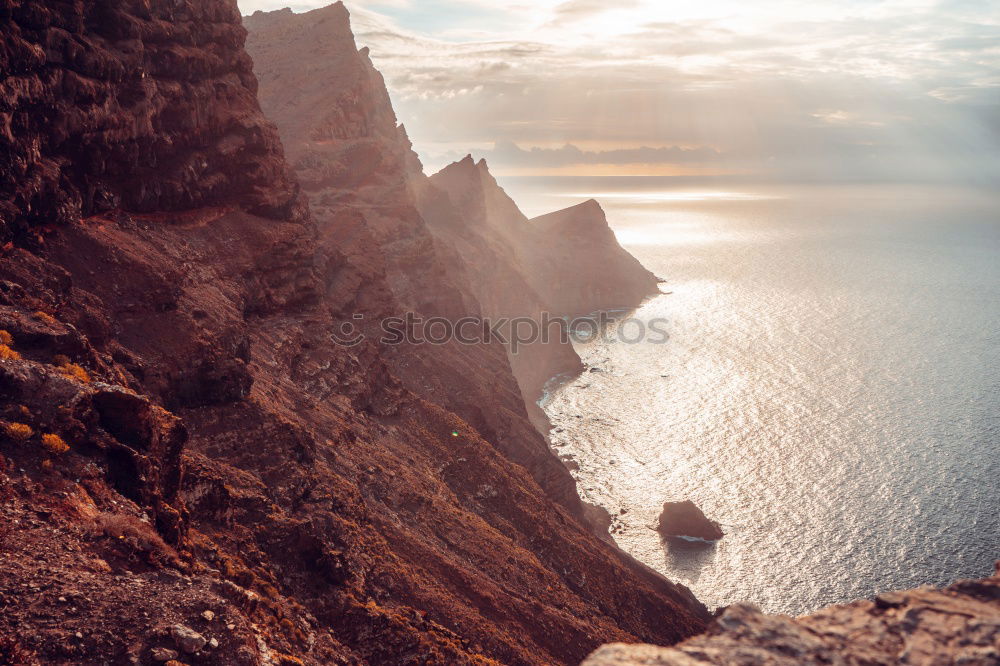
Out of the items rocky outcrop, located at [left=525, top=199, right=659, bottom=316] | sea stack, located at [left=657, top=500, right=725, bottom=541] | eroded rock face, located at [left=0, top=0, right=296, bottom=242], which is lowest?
sea stack, located at [left=657, top=500, right=725, bottom=541]

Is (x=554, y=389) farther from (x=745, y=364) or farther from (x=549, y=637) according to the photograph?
(x=549, y=637)

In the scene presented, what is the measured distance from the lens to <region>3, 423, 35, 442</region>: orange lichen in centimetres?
1991

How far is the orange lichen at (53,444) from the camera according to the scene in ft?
66.9

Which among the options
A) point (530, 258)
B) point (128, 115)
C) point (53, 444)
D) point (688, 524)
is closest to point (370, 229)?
point (128, 115)

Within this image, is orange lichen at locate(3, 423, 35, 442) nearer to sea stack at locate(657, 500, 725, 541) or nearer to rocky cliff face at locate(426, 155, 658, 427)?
sea stack at locate(657, 500, 725, 541)

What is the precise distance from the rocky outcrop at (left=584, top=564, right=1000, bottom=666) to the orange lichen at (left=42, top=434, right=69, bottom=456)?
675 inches

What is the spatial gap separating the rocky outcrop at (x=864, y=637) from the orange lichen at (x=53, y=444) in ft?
56.2

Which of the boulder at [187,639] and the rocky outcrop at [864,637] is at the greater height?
the rocky outcrop at [864,637]

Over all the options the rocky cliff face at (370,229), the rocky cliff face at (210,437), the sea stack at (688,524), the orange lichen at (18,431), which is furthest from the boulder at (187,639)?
the sea stack at (688,524)

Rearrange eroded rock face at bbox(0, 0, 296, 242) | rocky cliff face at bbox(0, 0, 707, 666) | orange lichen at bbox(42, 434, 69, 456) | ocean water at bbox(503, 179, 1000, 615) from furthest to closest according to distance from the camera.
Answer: ocean water at bbox(503, 179, 1000, 615), eroded rock face at bbox(0, 0, 296, 242), orange lichen at bbox(42, 434, 69, 456), rocky cliff face at bbox(0, 0, 707, 666)

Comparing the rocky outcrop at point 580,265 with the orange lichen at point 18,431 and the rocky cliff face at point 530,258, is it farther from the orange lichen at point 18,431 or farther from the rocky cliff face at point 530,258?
the orange lichen at point 18,431

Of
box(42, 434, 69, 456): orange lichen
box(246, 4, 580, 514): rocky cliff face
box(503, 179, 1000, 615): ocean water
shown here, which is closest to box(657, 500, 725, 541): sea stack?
box(503, 179, 1000, 615): ocean water

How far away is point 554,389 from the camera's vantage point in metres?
127

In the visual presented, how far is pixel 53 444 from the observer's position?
67.0 ft
